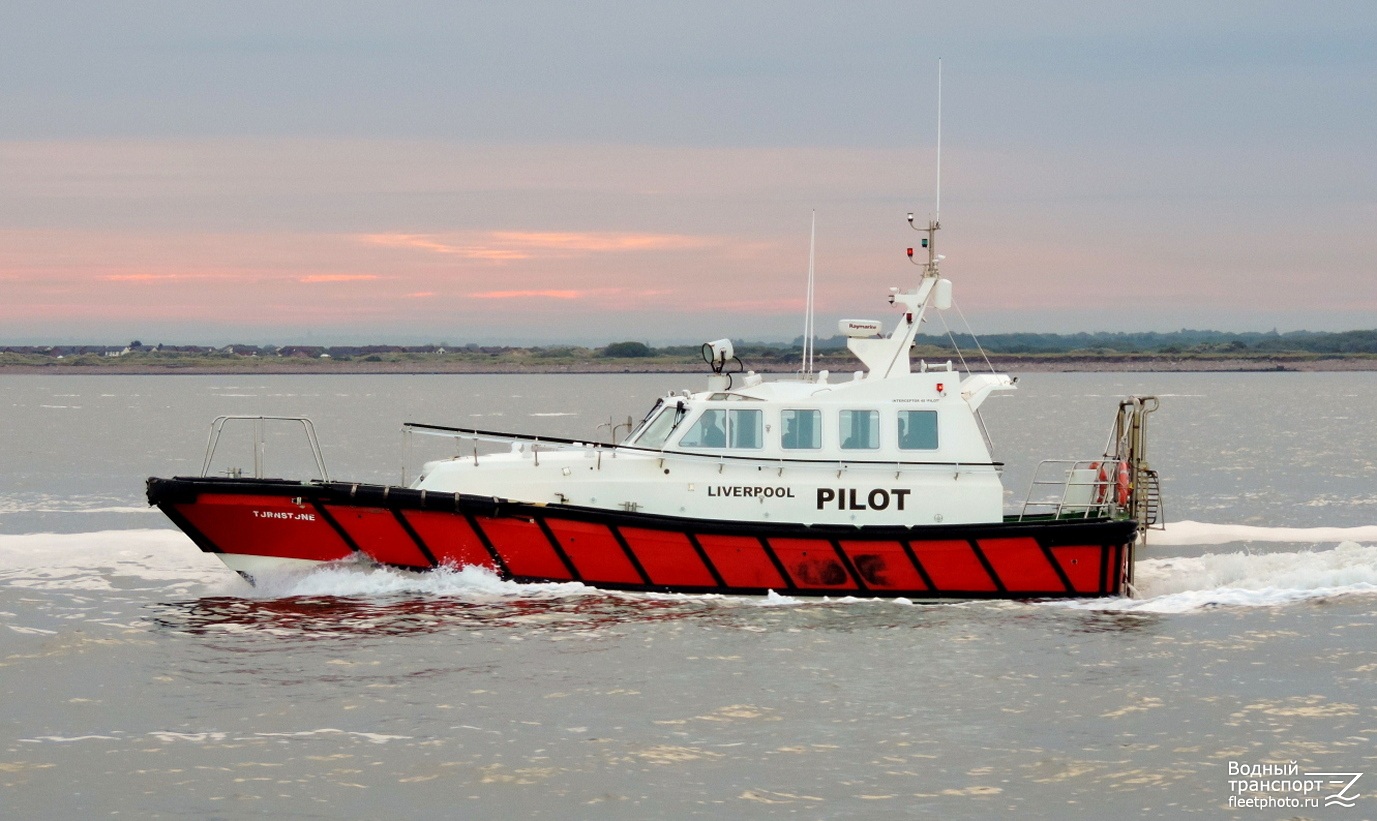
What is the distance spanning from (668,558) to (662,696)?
278 cm

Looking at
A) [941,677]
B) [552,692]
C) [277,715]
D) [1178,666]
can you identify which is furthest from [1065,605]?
[277,715]

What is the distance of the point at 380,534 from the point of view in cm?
1452

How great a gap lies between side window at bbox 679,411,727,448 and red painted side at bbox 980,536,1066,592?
2.91 metres

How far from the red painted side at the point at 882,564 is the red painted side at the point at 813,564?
Result: 0.15 m

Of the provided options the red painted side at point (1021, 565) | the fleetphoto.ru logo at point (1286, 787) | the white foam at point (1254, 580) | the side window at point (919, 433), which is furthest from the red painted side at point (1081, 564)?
the fleetphoto.ru logo at point (1286, 787)

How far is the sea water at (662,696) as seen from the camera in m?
9.62

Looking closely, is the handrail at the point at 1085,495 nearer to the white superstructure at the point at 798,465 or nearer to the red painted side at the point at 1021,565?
the red painted side at the point at 1021,565

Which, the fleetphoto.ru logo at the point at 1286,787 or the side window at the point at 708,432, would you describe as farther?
the side window at the point at 708,432

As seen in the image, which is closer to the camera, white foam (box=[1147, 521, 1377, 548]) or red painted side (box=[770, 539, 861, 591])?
red painted side (box=[770, 539, 861, 591])

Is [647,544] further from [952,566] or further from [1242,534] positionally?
[1242,534]

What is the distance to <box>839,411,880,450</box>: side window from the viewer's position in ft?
48.1

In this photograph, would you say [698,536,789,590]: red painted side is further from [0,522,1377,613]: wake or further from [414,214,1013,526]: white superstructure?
[414,214,1013,526]: white superstructure

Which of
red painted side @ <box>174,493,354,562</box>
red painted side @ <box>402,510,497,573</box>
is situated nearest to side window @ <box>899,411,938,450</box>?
red painted side @ <box>402,510,497,573</box>

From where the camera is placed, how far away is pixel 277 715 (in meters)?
11.1
